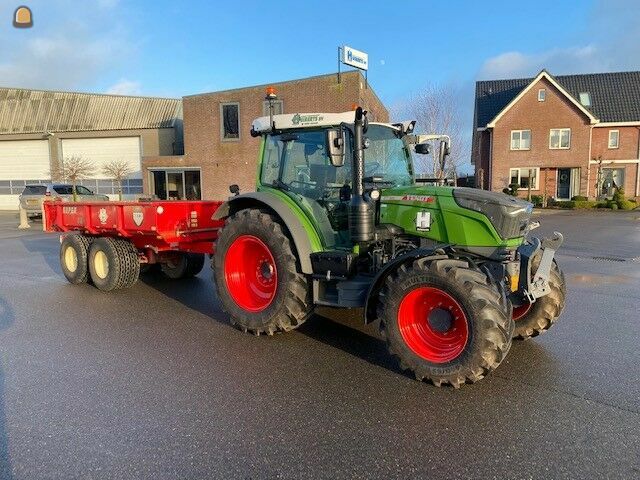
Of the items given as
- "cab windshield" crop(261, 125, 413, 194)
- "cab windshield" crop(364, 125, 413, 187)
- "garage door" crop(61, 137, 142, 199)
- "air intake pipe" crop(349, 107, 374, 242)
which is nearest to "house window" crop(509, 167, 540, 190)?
"garage door" crop(61, 137, 142, 199)

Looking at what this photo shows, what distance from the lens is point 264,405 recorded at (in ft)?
12.4

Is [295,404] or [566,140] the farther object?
[566,140]

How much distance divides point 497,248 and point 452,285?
2.43 ft

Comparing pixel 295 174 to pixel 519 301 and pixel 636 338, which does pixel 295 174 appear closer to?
pixel 519 301

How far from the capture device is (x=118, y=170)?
97.7ft

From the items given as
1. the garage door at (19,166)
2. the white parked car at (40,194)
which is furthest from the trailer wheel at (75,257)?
the garage door at (19,166)

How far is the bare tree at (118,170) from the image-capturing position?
29.6 metres

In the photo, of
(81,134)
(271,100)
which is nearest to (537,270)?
(271,100)

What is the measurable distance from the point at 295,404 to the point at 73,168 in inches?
1172

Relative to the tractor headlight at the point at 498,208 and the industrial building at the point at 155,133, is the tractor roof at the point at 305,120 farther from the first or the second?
the industrial building at the point at 155,133

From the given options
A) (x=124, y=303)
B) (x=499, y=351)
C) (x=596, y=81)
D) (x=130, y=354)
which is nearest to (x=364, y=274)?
(x=499, y=351)

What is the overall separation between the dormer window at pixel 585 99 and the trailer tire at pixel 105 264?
35669 mm

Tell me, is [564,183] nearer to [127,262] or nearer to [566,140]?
[566,140]

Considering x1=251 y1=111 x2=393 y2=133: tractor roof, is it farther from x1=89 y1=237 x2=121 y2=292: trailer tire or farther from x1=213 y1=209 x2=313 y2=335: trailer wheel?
x1=89 y1=237 x2=121 y2=292: trailer tire
